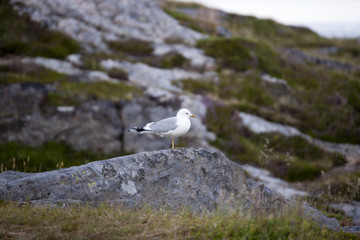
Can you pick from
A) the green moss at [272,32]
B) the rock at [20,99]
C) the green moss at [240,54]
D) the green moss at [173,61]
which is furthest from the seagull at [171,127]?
the green moss at [272,32]

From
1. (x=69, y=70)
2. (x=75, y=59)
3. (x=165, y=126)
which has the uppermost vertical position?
(x=165, y=126)

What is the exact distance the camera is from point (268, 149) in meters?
16.7

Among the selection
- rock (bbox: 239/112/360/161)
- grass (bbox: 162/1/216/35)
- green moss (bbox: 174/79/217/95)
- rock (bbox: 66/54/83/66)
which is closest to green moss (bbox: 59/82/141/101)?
rock (bbox: 66/54/83/66)

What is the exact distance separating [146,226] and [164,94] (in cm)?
1446

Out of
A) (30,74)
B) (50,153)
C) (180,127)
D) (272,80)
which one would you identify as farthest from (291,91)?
(180,127)

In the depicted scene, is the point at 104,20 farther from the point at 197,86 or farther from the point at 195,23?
the point at 197,86

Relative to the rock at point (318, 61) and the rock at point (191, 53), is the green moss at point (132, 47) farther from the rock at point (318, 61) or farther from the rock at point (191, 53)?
the rock at point (318, 61)

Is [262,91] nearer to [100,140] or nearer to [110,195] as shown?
[100,140]

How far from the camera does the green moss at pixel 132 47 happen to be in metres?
26.8

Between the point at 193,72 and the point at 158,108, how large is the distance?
7.17m

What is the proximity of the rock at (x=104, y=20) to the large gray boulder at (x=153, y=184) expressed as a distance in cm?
2025

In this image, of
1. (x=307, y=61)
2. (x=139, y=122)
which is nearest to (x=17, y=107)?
(x=139, y=122)

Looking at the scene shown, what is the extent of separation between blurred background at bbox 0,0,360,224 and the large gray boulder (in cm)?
285

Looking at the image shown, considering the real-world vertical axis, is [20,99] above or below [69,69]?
below
